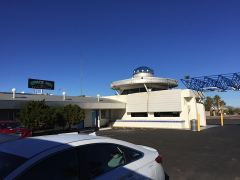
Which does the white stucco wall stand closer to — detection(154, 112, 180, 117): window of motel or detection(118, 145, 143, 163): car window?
detection(154, 112, 180, 117): window of motel

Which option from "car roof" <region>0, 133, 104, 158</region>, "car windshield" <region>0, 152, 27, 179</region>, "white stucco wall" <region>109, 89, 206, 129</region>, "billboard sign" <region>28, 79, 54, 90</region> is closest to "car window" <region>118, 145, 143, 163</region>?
"car roof" <region>0, 133, 104, 158</region>

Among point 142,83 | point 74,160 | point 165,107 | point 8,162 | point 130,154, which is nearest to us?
point 8,162

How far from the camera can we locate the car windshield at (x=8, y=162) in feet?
10.7

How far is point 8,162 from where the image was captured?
3.48 metres

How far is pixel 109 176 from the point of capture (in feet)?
13.5

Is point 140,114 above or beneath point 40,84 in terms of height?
beneath

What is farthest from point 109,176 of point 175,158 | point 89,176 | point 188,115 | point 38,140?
point 188,115

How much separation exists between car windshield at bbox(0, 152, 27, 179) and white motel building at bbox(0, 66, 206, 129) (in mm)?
22800

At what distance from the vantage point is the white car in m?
3.39

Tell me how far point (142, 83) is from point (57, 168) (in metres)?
34.3

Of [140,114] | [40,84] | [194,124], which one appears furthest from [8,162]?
[40,84]

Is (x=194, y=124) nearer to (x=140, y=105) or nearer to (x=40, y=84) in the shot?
(x=140, y=105)

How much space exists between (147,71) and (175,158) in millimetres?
29975

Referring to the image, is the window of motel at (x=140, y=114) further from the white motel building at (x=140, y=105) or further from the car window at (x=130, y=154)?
the car window at (x=130, y=154)
